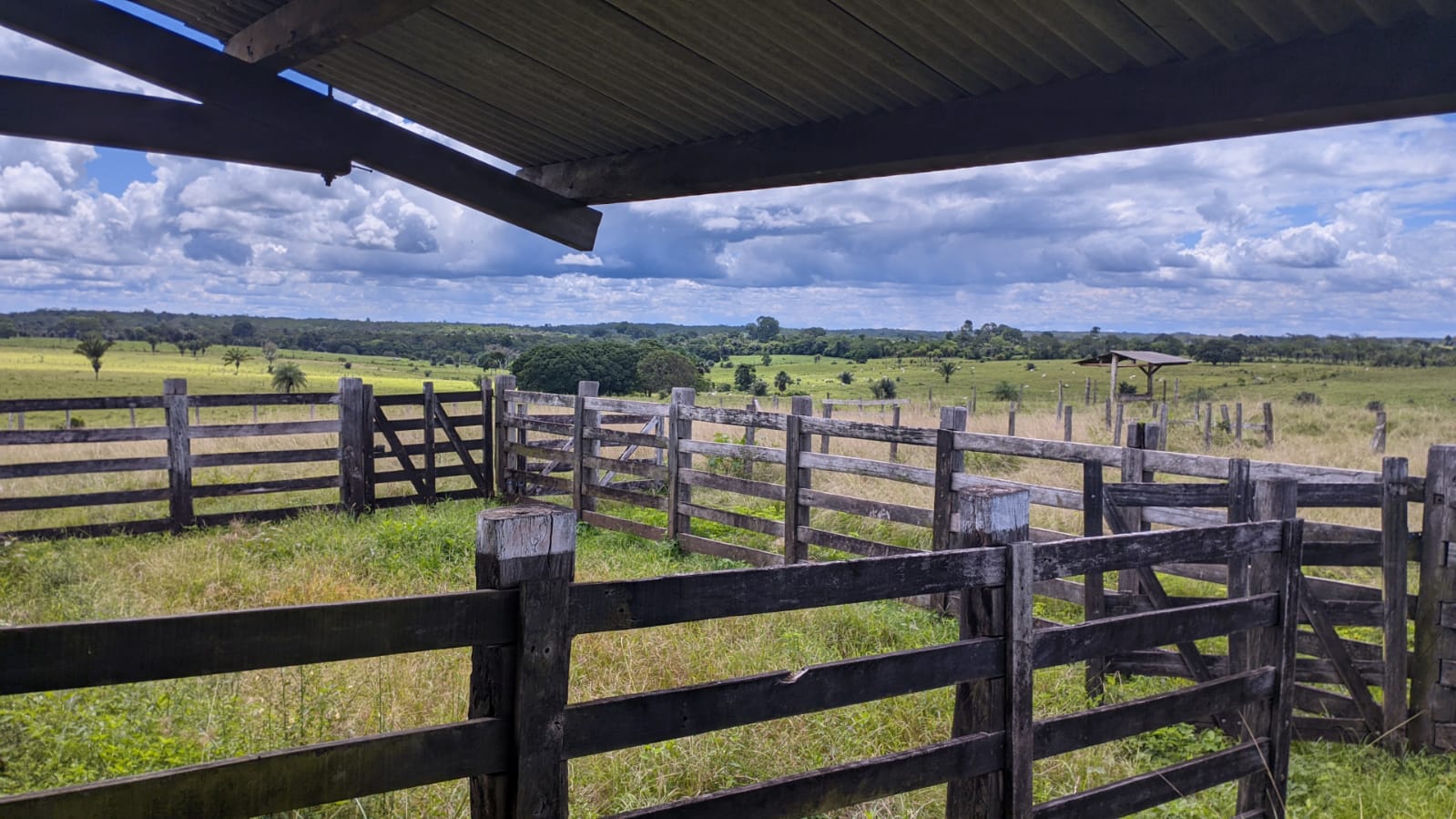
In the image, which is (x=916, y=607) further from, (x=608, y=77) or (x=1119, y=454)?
(x=608, y=77)

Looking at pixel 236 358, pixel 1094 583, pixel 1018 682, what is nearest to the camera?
pixel 1018 682

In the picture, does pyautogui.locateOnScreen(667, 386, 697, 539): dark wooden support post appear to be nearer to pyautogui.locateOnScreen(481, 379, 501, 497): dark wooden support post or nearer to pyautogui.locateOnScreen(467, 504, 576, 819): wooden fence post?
pyautogui.locateOnScreen(481, 379, 501, 497): dark wooden support post

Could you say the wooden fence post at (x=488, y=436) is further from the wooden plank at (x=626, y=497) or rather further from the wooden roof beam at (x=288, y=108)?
the wooden roof beam at (x=288, y=108)

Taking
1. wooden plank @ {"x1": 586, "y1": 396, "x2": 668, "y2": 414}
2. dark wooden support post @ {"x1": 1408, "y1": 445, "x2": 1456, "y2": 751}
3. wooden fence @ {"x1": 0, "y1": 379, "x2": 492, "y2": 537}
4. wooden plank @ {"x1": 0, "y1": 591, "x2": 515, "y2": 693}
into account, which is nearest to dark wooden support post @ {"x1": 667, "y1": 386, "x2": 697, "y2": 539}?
wooden plank @ {"x1": 586, "y1": 396, "x2": 668, "y2": 414}

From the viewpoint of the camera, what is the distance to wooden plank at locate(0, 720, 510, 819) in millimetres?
1613

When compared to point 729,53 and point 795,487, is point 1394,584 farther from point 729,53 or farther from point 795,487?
point 795,487

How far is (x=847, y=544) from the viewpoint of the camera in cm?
823

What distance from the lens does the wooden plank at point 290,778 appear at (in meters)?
1.61

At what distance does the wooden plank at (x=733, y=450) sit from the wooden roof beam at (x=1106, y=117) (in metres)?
4.69

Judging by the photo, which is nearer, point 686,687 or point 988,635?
point 686,687

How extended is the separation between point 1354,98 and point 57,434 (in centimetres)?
1235

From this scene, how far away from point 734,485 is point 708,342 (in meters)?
65.1

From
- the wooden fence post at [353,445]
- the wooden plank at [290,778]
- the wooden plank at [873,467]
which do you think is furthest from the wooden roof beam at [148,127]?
the wooden fence post at [353,445]

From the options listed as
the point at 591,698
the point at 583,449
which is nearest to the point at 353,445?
the point at 583,449
